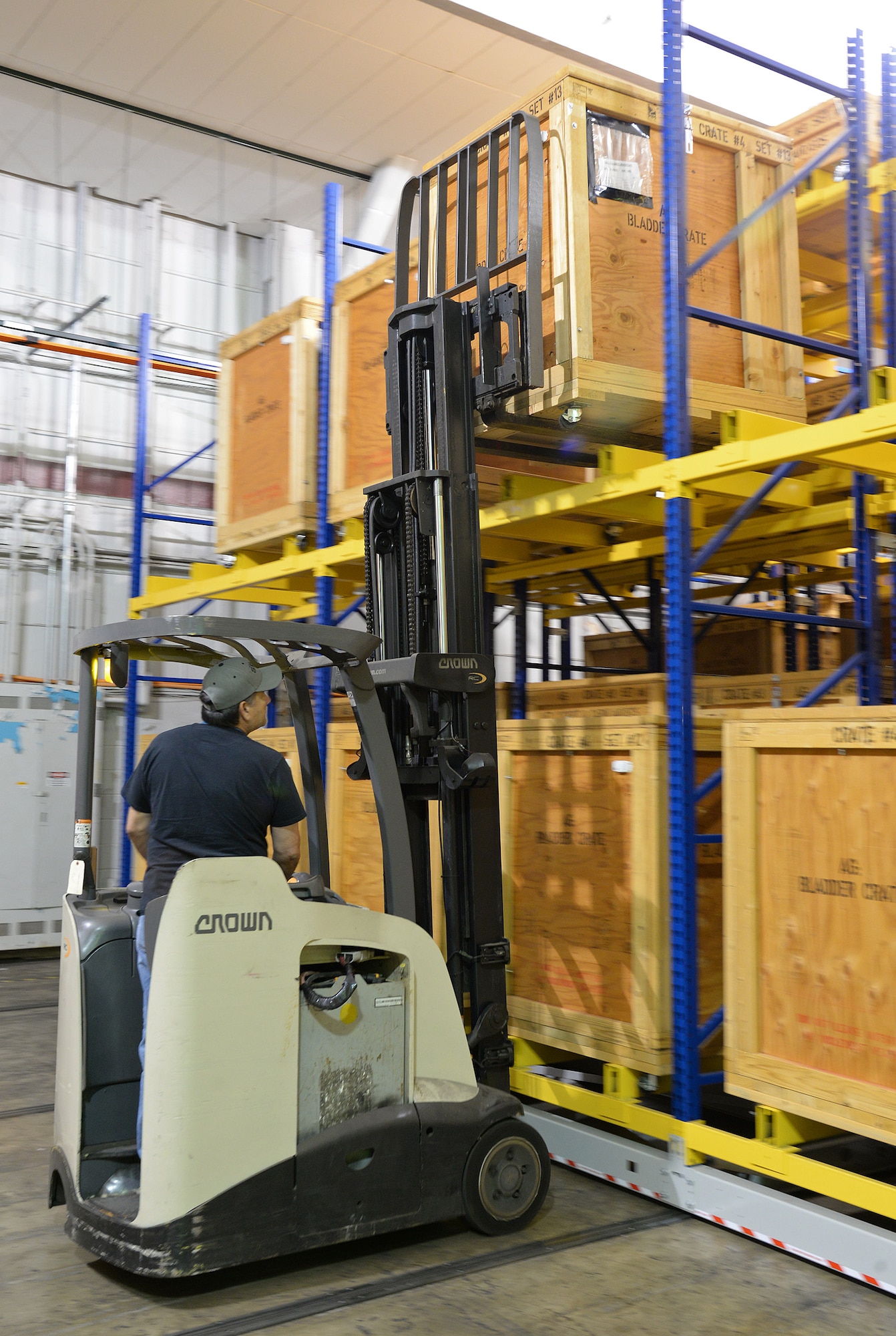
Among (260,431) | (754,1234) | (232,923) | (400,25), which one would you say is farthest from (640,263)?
(400,25)

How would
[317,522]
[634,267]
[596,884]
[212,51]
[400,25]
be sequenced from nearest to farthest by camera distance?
[596,884] → [634,267] → [317,522] → [400,25] → [212,51]

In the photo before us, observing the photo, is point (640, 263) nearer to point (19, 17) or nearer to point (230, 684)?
point (230, 684)

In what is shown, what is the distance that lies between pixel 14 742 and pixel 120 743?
112 cm

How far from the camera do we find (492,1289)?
146 inches

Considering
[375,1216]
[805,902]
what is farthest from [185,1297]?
[805,902]

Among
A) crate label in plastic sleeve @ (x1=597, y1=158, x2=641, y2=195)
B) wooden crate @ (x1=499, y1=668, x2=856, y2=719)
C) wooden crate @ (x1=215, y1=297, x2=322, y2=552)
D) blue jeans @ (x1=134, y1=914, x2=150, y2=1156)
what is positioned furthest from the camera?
wooden crate @ (x1=215, y1=297, x2=322, y2=552)

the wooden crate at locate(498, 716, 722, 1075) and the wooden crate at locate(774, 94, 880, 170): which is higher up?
the wooden crate at locate(774, 94, 880, 170)

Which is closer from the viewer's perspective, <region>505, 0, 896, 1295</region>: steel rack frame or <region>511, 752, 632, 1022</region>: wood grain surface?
<region>505, 0, 896, 1295</region>: steel rack frame

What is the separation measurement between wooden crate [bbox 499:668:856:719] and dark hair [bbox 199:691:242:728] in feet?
5.62

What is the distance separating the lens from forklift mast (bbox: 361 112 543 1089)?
14.5ft

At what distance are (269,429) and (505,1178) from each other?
5.22 m

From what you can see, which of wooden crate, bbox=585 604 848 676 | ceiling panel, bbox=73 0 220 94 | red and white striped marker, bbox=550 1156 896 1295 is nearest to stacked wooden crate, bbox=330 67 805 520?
red and white striped marker, bbox=550 1156 896 1295

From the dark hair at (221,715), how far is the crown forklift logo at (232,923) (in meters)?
0.74

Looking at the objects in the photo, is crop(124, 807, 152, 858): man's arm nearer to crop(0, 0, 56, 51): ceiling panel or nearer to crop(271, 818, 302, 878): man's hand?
crop(271, 818, 302, 878): man's hand
